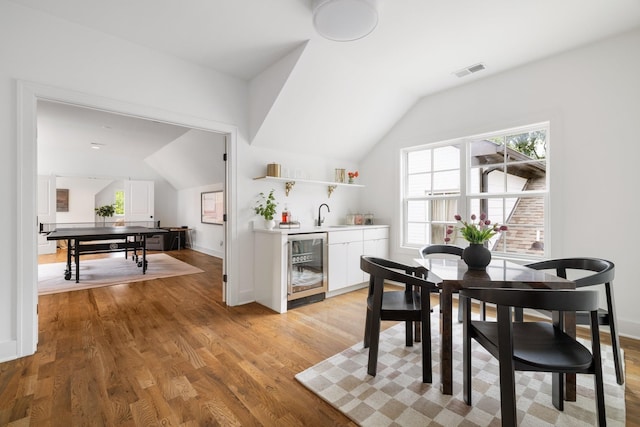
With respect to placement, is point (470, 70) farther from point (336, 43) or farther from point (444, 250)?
point (444, 250)

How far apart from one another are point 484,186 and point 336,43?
8.31 ft

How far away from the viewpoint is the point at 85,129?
18.7 feet

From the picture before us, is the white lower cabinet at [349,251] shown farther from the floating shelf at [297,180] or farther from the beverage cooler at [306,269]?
the floating shelf at [297,180]

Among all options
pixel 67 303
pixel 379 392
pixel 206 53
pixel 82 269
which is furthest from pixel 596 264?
pixel 82 269

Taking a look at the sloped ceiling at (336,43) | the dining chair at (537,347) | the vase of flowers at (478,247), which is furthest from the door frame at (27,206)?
the vase of flowers at (478,247)

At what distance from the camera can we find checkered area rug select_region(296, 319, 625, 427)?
1.63 m

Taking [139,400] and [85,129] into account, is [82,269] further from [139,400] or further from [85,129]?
[139,400]

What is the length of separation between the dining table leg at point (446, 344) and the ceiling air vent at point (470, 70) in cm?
278

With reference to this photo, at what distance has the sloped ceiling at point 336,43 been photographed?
2.36m

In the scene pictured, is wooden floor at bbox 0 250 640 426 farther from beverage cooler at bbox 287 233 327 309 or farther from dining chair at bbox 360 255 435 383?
dining chair at bbox 360 255 435 383

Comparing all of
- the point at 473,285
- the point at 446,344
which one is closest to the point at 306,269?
the point at 446,344

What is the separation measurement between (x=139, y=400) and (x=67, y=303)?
2.78 metres

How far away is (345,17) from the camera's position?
7.30ft

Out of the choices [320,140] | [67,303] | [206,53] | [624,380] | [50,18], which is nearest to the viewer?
[624,380]
